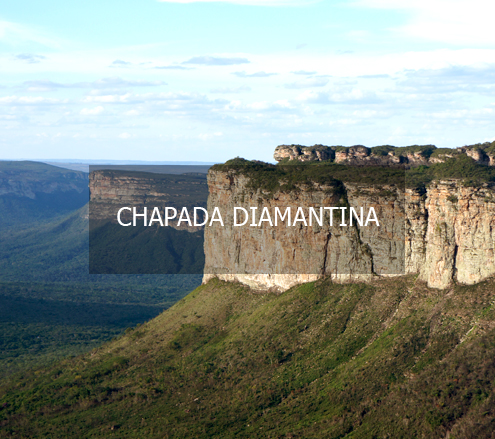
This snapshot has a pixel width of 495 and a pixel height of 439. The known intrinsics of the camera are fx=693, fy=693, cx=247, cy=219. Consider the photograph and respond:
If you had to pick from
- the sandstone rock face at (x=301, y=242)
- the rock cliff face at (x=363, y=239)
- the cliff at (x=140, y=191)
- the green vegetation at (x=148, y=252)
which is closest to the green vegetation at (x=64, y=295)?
the cliff at (x=140, y=191)

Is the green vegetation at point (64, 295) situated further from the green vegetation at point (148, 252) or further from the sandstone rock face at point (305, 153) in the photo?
the sandstone rock face at point (305, 153)

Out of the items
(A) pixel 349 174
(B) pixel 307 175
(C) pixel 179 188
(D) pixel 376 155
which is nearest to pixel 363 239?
(A) pixel 349 174

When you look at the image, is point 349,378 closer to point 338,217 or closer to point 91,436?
point 338,217

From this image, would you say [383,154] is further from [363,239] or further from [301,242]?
[301,242]

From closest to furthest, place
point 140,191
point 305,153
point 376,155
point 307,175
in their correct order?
point 307,175 < point 376,155 < point 305,153 < point 140,191

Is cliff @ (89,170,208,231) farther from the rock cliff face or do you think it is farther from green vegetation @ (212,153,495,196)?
green vegetation @ (212,153,495,196)

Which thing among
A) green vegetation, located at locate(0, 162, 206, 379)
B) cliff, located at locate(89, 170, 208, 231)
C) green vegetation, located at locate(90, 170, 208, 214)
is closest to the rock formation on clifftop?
green vegetation, located at locate(0, 162, 206, 379)

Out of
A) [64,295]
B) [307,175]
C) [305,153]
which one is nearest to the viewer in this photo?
[307,175]
